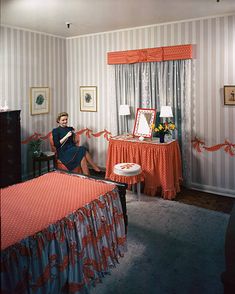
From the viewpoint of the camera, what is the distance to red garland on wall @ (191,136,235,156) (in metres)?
5.37

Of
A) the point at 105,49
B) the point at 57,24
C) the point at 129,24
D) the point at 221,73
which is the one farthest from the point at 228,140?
the point at 57,24

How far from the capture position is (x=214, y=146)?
5535 mm

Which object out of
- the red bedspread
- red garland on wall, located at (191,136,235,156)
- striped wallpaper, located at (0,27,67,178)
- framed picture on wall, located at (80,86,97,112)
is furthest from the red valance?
the red bedspread

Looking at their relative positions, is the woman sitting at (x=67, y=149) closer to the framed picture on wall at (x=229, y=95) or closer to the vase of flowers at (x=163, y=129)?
the vase of flowers at (x=163, y=129)

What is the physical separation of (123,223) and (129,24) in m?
3.97

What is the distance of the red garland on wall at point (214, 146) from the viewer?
5371 mm

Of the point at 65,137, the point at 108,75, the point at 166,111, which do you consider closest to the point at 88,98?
the point at 108,75

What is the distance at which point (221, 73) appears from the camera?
209 inches

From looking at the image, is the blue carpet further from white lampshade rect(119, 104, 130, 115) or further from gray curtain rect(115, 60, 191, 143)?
white lampshade rect(119, 104, 130, 115)

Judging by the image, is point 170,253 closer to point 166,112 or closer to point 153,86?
point 166,112

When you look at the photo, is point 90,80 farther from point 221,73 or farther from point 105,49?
point 221,73

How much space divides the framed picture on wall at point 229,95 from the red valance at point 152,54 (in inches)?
34.3

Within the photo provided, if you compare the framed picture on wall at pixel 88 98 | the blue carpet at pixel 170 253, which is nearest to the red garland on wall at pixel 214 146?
the blue carpet at pixel 170 253

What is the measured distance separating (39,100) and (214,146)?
377 centimetres
